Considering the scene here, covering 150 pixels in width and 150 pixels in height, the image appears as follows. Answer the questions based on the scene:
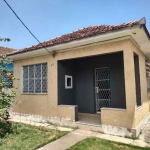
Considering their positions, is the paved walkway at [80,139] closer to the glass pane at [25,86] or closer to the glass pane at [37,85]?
the glass pane at [37,85]

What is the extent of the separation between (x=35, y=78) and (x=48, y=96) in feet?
5.38

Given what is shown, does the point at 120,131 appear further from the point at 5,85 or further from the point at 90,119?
the point at 5,85

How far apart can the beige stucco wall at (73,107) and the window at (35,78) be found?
0.32m

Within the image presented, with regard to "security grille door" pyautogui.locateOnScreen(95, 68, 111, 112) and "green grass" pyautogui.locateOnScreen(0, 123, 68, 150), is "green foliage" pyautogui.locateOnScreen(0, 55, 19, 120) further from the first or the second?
"security grille door" pyautogui.locateOnScreen(95, 68, 111, 112)

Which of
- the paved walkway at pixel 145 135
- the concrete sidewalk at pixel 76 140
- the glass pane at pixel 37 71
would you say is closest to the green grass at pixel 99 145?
the concrete sidewalk at pixel 76 140

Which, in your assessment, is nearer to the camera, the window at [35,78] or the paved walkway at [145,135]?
the paved walkway at [145,135]

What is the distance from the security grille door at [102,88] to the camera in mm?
8727

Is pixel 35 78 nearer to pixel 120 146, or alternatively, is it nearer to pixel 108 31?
pixel 108 31

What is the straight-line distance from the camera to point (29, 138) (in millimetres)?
5641

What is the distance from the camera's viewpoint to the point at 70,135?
5.96 m

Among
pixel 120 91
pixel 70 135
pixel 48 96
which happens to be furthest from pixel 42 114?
pixel 120 91

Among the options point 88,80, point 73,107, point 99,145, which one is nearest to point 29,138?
Result: point 73,107

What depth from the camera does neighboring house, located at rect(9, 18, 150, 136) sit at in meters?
5.88

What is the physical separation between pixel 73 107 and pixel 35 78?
11.0 ft
